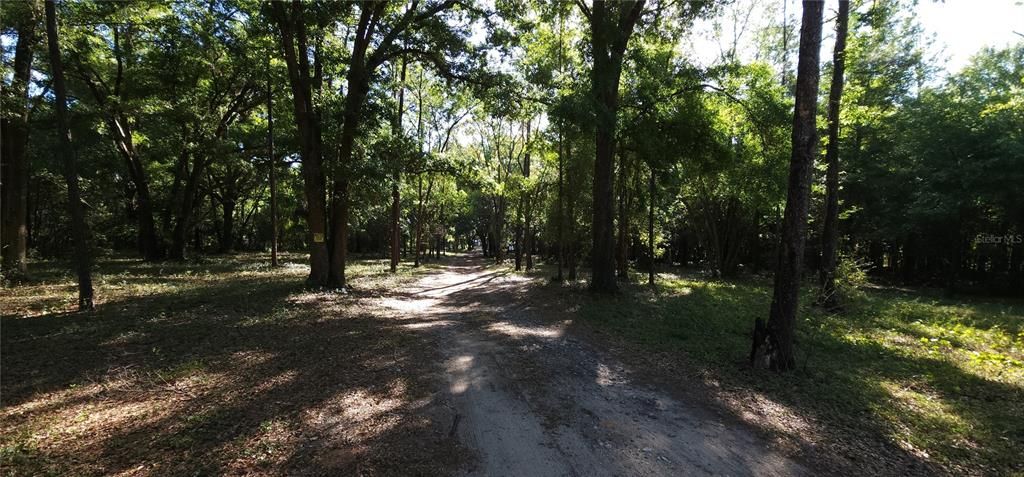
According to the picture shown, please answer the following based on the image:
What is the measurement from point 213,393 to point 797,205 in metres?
8.14

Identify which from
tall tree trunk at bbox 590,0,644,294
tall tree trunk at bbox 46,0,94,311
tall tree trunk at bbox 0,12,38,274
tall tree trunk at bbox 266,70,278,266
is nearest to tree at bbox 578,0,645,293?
tall tree trunk at bbox 590,0,644,294

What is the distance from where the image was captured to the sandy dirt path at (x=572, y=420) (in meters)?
3.89

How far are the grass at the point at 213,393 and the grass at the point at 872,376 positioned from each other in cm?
402

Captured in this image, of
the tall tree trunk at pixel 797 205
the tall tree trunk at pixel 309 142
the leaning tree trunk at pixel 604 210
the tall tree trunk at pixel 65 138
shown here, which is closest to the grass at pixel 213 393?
the tall tree trunk at pixel 65 138

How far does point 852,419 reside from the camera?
16.5 feet

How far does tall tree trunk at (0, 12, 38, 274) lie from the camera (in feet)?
45.0

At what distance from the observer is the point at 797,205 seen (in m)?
6.57

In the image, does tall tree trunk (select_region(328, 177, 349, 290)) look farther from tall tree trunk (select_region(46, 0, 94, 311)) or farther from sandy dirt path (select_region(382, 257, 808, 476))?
sandy dirt path (select_region(382, 257, 808, 476))

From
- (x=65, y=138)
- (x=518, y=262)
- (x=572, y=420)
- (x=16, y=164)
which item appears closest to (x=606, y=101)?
(x=572, y=420)

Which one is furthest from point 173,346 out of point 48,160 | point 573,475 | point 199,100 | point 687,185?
point 48,160

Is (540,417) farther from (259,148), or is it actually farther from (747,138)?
(259,148)

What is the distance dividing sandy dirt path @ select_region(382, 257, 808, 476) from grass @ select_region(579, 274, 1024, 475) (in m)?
0.85

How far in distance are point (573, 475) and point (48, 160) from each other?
31313mm

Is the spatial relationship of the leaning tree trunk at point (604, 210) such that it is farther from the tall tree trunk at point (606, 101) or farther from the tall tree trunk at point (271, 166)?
the tall tree trunk at point (271, 166)
